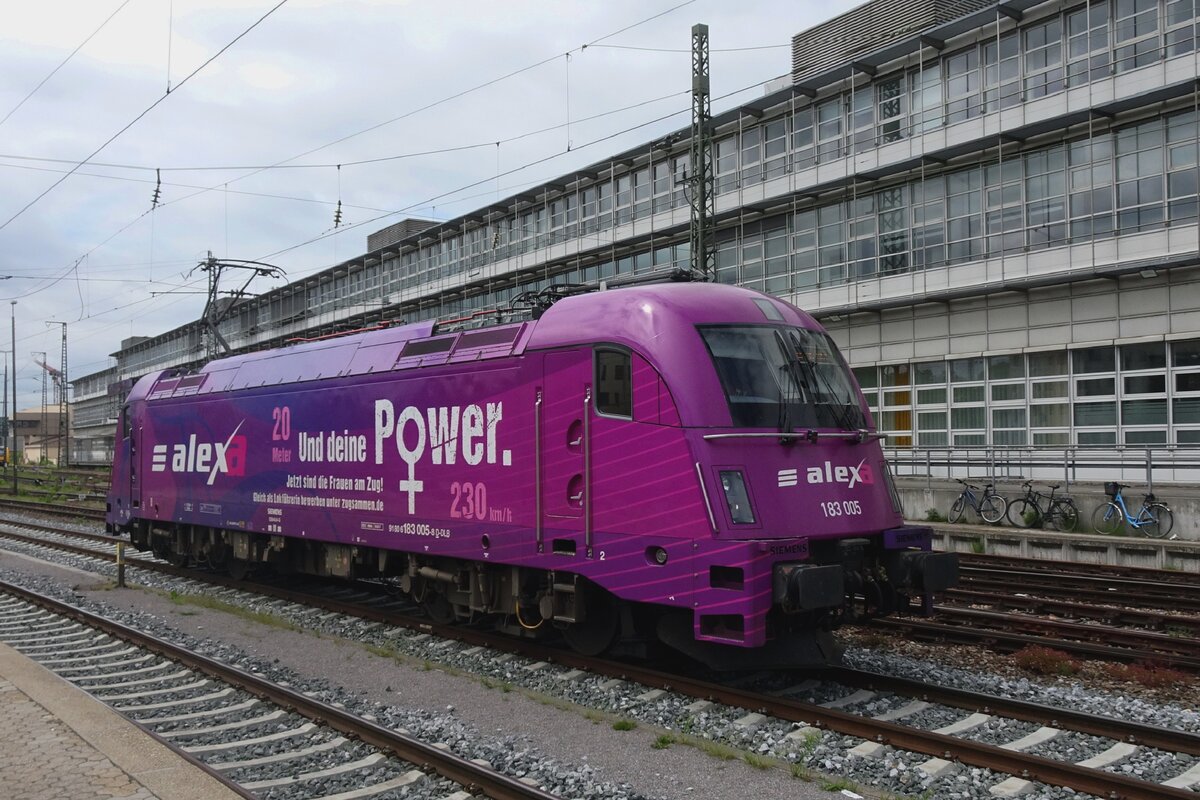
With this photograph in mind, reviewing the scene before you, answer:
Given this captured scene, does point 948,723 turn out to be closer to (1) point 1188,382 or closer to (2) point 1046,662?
(2) point 1046,662

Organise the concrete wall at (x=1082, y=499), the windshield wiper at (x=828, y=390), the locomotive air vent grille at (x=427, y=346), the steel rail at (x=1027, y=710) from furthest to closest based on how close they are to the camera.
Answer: the concrete wall at (x=1082, y=499) < the locomotive air vent grille at (x=427, y=346) < the windshield wiper at (x=828, y=390) < the steel rail at (x=1027, y=710)

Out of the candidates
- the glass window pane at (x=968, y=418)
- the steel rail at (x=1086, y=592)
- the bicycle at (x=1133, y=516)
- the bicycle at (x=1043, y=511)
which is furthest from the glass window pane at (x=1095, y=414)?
the steel rail at (x=1086, y=592)

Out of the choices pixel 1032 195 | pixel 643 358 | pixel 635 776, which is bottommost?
pixel 635 776

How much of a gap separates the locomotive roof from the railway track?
276cm

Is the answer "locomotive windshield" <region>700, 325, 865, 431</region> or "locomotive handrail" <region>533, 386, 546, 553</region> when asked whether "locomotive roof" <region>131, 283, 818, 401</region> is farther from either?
"locomotive handrail" <region>533, 386, 546, 553</region>

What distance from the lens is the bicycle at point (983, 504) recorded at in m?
21.5

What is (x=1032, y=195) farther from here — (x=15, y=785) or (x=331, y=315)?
(x=331, y=315)

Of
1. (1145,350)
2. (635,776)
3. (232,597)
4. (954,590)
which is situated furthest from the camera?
(1145,350)

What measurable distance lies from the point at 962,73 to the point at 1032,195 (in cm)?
385

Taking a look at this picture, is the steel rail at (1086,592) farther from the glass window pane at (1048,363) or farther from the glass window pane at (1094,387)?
the glass window pane at (1048,363)

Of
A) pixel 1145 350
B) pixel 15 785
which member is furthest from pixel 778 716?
pixel 1145 350

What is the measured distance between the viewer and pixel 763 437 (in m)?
8.38

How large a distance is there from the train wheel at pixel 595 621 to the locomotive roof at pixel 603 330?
2.40 m

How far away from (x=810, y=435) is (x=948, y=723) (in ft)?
8.28
